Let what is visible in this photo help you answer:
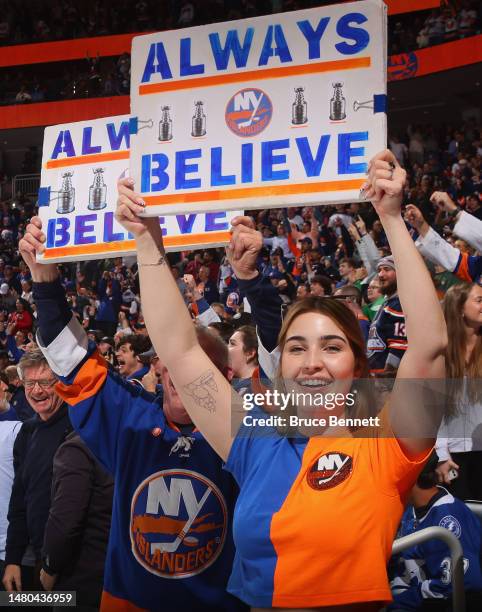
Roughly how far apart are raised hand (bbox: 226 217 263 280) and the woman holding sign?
504 mm

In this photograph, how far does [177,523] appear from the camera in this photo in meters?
2.12

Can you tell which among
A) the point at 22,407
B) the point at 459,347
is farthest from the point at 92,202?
the point at 22,407

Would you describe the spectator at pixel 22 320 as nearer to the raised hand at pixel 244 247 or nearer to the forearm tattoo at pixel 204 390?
the raised hand at pixel 244 247

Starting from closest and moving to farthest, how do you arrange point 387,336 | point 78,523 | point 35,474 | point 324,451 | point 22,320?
point 324,451 → point 78,523 → point 35,474 → point 387,336 → point 22,320

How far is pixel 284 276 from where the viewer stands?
328 inches

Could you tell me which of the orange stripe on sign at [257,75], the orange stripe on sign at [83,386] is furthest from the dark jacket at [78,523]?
the orange stripe on sign at [257,75]

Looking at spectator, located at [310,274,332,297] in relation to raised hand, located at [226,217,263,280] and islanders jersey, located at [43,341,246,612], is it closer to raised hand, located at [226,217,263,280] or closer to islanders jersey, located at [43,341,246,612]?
raised hand, located at [226,217,263,280]

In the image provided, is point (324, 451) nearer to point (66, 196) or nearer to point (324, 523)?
point (324, 523)

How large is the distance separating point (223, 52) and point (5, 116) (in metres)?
18.8

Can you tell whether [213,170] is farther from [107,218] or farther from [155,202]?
[107,218]

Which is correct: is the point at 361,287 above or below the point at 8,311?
below

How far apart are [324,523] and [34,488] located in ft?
5.76

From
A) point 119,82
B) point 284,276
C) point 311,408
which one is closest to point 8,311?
point 284,276

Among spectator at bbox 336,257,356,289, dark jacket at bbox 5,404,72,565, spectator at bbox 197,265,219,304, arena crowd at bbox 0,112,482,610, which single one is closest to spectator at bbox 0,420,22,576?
arena crowd at bbox 0,112,482,610
